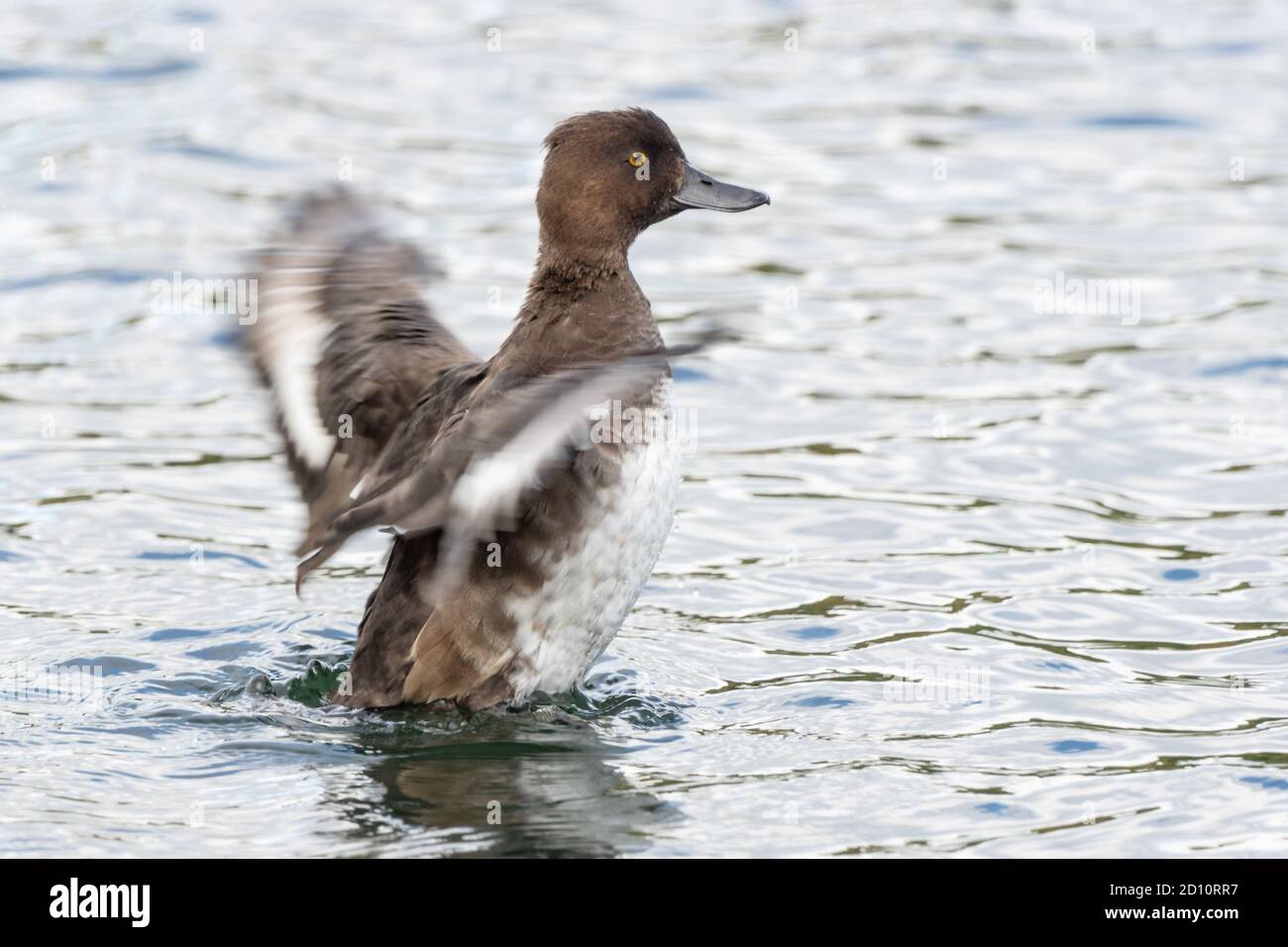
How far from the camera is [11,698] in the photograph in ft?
20.5

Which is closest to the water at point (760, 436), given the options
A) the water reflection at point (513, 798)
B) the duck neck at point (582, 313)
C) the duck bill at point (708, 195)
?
the water reflection at point (513, 798)

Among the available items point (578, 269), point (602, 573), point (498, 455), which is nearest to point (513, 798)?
point (602, 573)

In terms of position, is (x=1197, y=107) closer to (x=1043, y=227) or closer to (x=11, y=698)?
(x=1043, y=227)

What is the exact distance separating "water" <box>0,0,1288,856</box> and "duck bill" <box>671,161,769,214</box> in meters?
1.52

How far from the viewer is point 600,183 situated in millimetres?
6227

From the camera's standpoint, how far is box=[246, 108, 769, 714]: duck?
5.05 metres

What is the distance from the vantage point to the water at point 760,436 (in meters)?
5.58

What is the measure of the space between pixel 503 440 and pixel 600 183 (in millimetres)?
1560

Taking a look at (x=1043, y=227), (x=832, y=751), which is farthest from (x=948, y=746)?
(x=1043, y=227)

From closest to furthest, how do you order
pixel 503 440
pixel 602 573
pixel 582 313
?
pixel 503 440 < pixel 602 573 < pixel 582 313

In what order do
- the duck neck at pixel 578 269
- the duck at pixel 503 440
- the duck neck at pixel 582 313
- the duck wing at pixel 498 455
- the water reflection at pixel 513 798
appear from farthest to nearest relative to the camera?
the duck neck at pixel 578 269, the duck neck at pixel 582 313, the water reflection at pixel 513 798, the duck at pixel 503 440, the duck wing at pixel 498 455

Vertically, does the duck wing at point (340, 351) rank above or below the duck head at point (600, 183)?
below

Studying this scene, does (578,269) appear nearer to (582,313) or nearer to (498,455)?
(582,313)

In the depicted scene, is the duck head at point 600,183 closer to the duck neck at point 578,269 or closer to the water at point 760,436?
the duck neck at point 578,269
